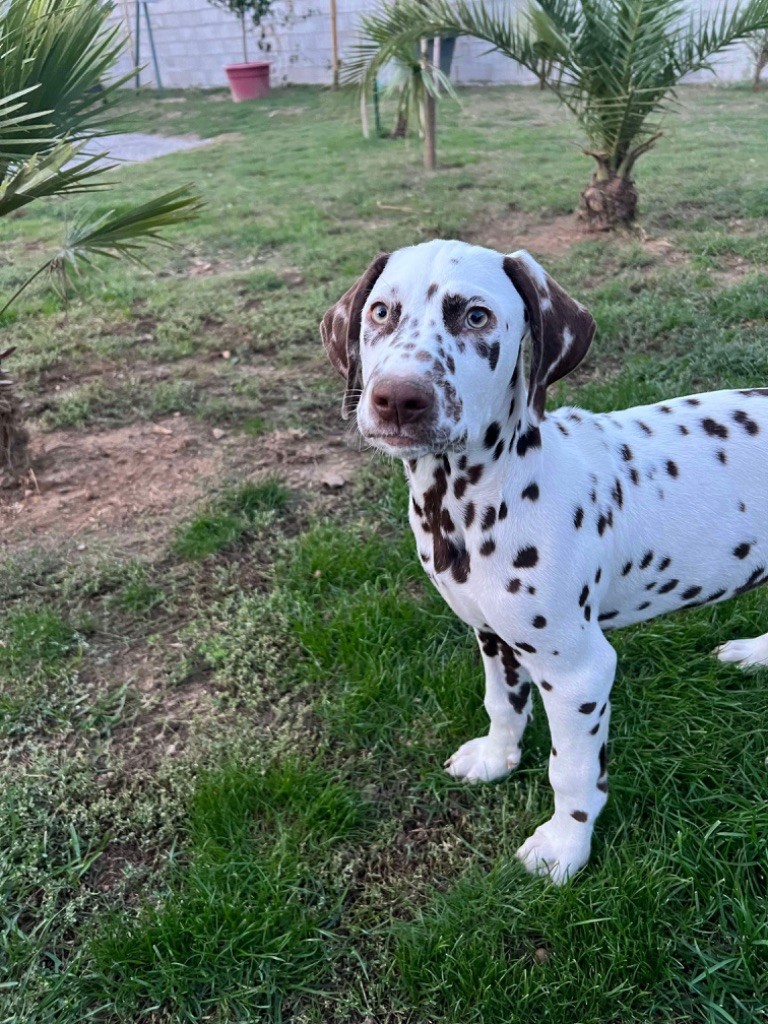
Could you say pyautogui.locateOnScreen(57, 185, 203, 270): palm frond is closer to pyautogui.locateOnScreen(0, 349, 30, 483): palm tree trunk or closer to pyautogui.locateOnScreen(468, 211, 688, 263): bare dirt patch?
pyautogui.locateOnScreen(0, 349, 30, 483): palm tree trunk

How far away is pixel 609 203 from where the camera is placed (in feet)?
24.0

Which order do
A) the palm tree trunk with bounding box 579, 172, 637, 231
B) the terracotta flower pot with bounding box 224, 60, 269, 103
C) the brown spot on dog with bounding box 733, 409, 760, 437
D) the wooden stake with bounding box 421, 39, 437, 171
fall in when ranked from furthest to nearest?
the terracotta flower pot with bounding box 224, 60, 269, 103 < the wooden stake with bounding box 421, 39, 437, 171 < the palm tree trunk with bounding box 579, 172, 637, 231 < the brown spot on dog with bounding box 733, 409, 760, 437

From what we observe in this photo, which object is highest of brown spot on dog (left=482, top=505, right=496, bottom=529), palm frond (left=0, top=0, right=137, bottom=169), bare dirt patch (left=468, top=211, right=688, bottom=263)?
palm frond (left=0, top=0, right=137, bottom=169)

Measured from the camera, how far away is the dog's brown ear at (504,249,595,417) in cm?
216

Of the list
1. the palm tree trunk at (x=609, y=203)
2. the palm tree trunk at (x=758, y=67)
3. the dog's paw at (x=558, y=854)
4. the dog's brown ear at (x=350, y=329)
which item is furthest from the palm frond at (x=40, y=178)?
the palm tree trunk at (x=758, y=67)

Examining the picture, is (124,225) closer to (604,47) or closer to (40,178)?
(40,178)

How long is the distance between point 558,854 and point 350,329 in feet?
Result: 5.48

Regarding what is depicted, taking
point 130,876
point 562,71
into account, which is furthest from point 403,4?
point 130,876

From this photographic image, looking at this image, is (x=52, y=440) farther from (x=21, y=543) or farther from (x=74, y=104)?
(x=74, y=104)

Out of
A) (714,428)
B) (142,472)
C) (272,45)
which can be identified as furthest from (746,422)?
(272,45)

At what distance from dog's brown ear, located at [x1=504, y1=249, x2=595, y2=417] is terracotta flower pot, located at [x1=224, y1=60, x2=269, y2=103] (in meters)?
18.5

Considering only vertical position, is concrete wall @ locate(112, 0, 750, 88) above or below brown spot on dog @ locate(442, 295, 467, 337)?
above

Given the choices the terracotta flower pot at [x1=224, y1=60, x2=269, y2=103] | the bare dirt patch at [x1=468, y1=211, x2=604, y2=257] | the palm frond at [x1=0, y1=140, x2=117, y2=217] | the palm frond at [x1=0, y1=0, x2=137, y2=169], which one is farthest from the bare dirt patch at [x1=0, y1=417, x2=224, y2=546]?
the terracotta flower pot at [x1=224, y1=60, x2=269, y2=103]

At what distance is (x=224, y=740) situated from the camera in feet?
9.78
